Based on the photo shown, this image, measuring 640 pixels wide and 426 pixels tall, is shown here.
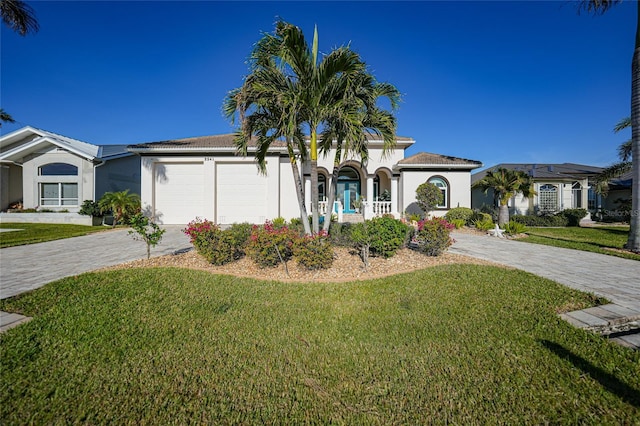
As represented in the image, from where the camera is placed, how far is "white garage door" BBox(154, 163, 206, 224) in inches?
624

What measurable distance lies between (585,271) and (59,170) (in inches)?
1118

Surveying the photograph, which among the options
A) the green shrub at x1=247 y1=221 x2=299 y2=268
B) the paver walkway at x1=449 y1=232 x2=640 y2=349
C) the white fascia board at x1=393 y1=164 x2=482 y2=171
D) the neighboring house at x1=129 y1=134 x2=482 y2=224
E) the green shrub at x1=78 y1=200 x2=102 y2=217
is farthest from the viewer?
the white fascia board at x1=393 y1=164 x2=482 y2=171

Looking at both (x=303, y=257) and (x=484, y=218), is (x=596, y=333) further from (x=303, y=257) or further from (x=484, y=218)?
(x=484, y=218)

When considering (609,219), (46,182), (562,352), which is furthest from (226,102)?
(609,219)

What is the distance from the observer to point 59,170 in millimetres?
17781

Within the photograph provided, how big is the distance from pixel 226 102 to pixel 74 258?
21.8 feet

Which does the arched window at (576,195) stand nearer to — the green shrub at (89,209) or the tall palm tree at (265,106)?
the tall palm tree at (265,106)

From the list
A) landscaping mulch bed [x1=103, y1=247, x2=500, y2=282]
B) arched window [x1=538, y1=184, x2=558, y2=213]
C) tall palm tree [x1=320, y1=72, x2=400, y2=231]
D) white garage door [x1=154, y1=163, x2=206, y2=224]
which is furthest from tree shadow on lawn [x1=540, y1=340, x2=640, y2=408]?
arched window [x1=538, y1=184, x2=558, y2=213]

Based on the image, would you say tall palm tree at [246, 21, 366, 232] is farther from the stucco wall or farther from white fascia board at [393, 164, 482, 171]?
the stucco wall

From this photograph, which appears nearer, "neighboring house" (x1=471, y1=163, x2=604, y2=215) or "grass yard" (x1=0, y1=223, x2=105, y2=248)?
"grass yard" (x1=0, y1=223, x2=105, y2=248)

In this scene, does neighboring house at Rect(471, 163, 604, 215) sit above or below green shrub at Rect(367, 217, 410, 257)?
above

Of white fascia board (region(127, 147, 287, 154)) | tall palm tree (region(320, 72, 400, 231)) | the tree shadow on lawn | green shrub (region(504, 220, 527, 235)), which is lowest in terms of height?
the tree shadow on lawn

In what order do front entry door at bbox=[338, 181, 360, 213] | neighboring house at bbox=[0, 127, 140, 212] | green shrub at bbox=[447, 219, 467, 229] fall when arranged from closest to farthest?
1. green shrub at bbox=[447, 219, 467, 229]
2. neighboring house at bbox=[0, 127, 140, 212]
3. front entry door at bbox=[338, 181, 360, 213]

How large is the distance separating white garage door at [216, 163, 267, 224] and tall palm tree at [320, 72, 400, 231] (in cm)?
909
